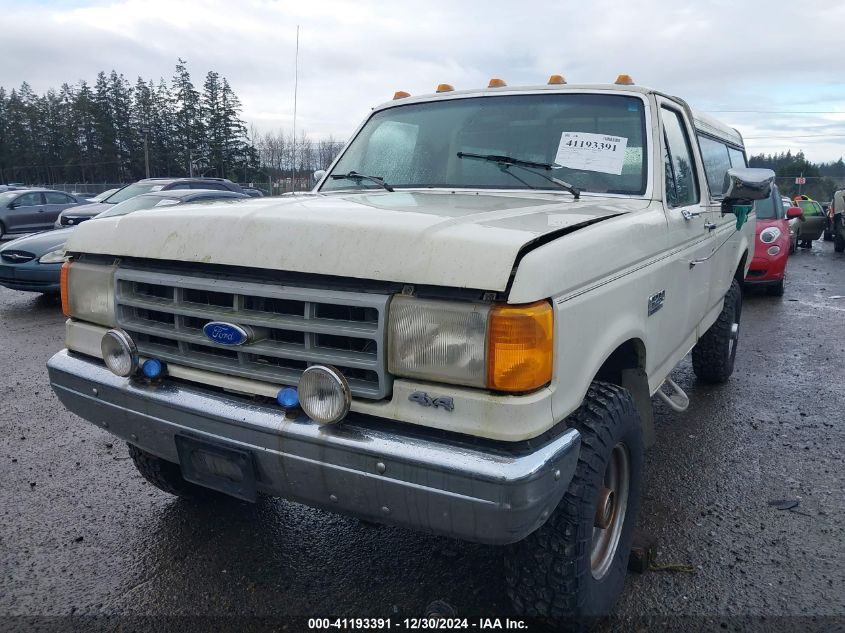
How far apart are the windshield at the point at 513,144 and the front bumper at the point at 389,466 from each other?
5.01 feet

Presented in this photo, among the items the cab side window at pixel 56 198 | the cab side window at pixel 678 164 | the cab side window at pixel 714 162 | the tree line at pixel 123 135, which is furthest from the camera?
the tree line at pixel 123 135

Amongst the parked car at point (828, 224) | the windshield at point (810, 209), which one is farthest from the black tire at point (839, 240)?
the parked car at point (828, 224)

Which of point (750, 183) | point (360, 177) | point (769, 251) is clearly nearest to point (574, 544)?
point (360, 177)

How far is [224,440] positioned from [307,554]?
3.20ft

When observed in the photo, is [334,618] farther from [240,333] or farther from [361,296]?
[361,296]

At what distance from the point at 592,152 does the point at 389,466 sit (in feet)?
6.36

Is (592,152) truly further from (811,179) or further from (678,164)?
(811,179)

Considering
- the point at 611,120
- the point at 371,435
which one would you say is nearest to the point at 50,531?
the point at 371,435

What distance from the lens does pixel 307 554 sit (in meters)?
2.87

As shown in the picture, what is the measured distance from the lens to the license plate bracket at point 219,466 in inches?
83.9

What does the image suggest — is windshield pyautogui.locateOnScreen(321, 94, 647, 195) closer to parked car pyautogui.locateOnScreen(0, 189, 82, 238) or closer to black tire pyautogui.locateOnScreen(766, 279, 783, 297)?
black tire pyautogui.locateOnScreen(766, 279, 783, 297)

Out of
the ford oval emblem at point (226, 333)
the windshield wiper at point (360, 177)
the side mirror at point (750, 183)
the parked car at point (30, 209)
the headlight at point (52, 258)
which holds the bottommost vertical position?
the parked car at point (30, 209)

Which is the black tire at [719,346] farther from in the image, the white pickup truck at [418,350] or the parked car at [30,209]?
the parked car at [30,209]

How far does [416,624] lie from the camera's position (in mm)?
2416
